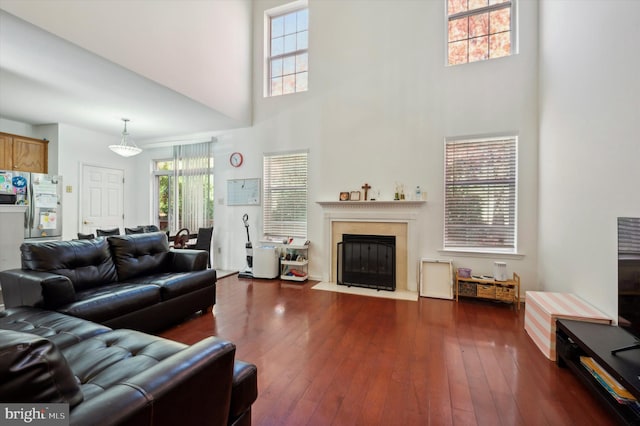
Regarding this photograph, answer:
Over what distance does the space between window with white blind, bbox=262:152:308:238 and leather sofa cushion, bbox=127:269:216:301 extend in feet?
6.43

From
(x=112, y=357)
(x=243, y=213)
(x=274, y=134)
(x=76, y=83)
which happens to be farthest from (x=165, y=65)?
(x=112, y=357)

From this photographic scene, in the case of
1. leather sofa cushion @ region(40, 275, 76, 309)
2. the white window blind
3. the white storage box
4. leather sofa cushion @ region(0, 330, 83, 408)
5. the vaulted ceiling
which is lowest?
the white storage box

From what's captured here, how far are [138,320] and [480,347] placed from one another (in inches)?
121

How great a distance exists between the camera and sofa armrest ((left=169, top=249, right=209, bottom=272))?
10.9ft

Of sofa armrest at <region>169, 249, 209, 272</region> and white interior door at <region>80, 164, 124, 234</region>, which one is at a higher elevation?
white interior door at <region>80, 164, 124, 234</region>

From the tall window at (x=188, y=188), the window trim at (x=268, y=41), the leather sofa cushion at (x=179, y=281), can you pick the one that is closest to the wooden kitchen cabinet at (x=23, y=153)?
the tall window at (x=188, y=188)

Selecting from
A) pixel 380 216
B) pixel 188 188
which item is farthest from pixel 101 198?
pixel 380 216

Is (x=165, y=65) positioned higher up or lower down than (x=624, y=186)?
higher up

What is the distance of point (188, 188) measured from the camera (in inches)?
236

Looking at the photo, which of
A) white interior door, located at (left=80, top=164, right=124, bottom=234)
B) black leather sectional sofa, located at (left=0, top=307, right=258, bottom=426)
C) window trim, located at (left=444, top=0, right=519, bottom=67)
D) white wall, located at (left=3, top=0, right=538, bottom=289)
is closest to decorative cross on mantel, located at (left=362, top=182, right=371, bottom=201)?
white wall, located at (left=3, top=0, right=538, bottom=289)

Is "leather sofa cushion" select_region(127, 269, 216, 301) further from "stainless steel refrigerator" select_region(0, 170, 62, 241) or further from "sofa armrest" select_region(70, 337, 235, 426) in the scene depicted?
"stainless steel refrigerator" select_region(0, 170, 62, 241)

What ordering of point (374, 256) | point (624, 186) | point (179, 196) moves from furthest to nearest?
point (179, 196), point (374, 256), point (624, 186)

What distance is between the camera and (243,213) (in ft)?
17.9

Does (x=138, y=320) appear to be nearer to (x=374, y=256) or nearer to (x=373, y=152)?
(x=374, y=256)
